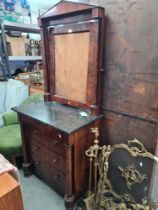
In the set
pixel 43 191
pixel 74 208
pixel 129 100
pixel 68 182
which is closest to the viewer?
pixel 129 100

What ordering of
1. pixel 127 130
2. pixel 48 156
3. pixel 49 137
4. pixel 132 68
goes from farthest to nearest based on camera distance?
1. pixel 48 156
2. pixel 49 137
3. pixel 127 130
4. pixel 132 68

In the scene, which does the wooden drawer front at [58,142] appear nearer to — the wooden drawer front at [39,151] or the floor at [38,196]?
the wooden drawer front at [39,151]

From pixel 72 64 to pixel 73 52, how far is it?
93mm

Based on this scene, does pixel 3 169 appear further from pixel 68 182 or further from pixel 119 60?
pixel 119 60

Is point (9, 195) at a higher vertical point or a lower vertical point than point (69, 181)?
higher

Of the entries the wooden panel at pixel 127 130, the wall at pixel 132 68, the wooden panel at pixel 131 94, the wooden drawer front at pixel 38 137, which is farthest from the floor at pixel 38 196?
the wooden panel at pixel 131 94

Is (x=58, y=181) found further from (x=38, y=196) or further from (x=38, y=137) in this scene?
(x=38, y=137)

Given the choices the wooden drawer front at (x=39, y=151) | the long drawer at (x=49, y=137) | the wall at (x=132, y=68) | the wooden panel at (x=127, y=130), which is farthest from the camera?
the wooden drawer front at (x=39, y=151)

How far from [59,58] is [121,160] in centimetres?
98

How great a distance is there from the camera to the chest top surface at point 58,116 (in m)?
1.19

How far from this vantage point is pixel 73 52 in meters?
1.33

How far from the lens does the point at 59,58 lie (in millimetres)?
1444

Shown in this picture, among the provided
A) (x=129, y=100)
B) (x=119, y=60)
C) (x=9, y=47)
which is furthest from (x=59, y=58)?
(x=9, y=47)

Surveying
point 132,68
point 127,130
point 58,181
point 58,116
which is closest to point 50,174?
point 58,181
